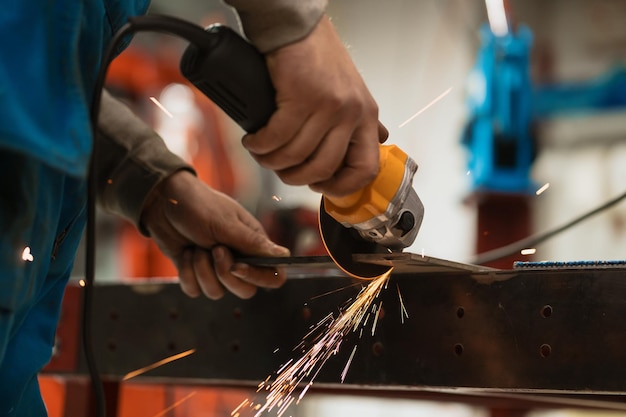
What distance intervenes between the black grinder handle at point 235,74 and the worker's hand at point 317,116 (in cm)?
1

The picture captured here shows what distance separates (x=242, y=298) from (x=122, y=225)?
11.7 ft

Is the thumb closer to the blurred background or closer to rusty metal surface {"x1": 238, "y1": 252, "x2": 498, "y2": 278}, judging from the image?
rusty metal surface {"x1": 238, "y1": 252, "x2": 498, "y2": 278}

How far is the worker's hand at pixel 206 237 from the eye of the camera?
3.85ft

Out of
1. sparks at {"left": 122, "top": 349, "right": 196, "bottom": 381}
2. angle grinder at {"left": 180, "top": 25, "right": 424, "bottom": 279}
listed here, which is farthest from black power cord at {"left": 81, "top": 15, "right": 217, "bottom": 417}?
sparks at {"left": 122, "top": 349, "right": 196, "bottom": 381}

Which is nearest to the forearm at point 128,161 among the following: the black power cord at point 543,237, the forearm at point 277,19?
the forearm at point 277,19

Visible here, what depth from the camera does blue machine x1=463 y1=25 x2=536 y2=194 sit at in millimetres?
2738

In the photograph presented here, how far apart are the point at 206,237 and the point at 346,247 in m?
0.30

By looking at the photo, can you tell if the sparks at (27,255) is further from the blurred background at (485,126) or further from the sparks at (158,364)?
the blurred background at (485,126)

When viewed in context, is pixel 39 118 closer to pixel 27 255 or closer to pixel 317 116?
pixel 27 255

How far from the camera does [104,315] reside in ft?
4.62

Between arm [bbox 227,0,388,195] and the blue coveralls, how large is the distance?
0.16 m

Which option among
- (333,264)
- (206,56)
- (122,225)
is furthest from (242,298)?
(122,225)

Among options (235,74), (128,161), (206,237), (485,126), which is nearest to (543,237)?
(206,237)

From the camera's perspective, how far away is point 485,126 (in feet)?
8.98
